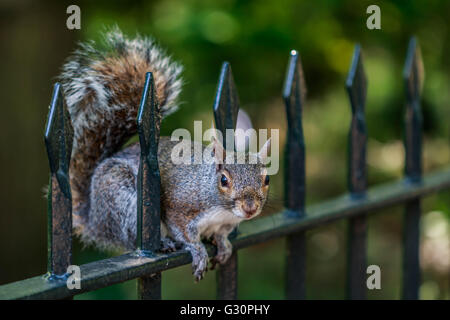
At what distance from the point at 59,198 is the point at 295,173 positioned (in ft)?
2.10

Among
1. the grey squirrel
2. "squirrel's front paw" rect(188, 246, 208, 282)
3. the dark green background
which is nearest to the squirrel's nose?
the grey squirrel

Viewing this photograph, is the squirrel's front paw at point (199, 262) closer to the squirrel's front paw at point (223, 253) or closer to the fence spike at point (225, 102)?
the squirrel's front paw at point (223, 253)

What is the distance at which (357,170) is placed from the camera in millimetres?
1568

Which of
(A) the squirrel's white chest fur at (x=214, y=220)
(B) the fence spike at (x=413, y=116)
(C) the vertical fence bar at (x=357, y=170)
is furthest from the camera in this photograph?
(B) the fence spike at (x=413, y=116)

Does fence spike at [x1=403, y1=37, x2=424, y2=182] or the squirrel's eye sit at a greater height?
fence spike at [x1=403, y1=37, x2=424, y2=182]

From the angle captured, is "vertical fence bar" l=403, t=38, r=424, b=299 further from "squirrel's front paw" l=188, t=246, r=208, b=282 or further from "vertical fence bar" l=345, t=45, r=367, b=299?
"squirrel's front paw" l=188, t=246, r=208, b=282

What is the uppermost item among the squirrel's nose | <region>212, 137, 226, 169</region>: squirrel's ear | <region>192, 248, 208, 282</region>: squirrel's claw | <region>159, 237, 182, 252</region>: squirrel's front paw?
<region>212, 137, 226, 169</region>: squirrel's ear

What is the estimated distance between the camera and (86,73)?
1260 millimetres

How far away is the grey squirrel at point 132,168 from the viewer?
4.24 ft

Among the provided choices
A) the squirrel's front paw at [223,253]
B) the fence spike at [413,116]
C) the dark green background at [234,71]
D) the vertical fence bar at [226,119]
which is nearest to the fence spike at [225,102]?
the vertical fence bar at [226,119]

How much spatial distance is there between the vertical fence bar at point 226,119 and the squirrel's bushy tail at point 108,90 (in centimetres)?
17

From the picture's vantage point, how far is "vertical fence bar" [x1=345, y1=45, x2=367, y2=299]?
1525 mm
